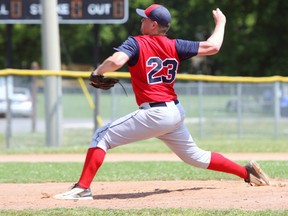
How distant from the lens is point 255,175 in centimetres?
845

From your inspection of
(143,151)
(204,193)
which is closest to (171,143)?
(204,193)

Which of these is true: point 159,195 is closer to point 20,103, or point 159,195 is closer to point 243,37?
point 20,103

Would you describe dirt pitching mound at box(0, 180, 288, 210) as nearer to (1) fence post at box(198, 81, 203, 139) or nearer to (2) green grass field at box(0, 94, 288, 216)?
(2) green grass field at box(0, 94, 288, 216)

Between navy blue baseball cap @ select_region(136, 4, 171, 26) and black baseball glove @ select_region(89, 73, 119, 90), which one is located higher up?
navy blue baseball cap @ select_region(136, 4, 171, 26)

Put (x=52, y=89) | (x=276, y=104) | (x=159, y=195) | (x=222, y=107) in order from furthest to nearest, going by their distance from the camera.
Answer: (x=222, y=107)
(x=276, y=104)
(x=52, y=89)
(x=159, y=195)

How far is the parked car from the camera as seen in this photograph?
1728 cm

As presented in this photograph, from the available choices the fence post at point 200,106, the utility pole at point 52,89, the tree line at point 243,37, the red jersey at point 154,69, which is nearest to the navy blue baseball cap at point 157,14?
the red jersey at point 154,69

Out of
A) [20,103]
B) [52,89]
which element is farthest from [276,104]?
[20,103]

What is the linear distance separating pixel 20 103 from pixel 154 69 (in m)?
10.9

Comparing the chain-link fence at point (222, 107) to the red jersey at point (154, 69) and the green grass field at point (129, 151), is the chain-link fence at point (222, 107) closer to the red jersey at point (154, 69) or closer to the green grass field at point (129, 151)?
the green grass field at point (129, 151)

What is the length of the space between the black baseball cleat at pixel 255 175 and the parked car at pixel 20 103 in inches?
365

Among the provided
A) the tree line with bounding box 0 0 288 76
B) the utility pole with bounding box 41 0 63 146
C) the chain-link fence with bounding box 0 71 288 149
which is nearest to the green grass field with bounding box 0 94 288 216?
the chain-link fence with bounding box 0 71 288 149

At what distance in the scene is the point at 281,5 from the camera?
3136 cm

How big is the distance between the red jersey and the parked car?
31.2 feet
